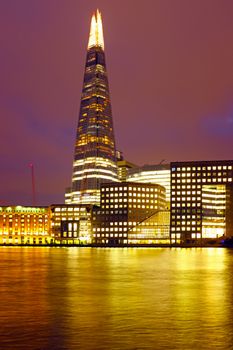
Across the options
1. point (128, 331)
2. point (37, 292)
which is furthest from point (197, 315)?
point (37, 292)

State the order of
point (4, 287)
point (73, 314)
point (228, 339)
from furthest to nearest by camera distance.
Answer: point (4, 287) < point (73, 314) < point (228, 339)

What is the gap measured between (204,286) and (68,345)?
100ft

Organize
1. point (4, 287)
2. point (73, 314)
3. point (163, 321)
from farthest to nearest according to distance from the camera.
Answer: point (4, 287)
point (73, 314)
point (163, 321)

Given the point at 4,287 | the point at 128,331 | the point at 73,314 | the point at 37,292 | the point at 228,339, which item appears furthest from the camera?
the point at 4,287

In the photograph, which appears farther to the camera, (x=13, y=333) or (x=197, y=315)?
(x=197, y=315)

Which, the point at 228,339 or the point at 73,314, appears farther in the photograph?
the point at 73,314

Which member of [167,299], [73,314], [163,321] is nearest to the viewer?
[163,321]

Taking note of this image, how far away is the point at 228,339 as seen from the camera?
90.1 feet

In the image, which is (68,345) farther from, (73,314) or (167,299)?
(167,299)

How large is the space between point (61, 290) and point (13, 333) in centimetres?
2249

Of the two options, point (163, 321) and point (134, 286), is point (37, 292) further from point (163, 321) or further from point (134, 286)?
point (163, 321)

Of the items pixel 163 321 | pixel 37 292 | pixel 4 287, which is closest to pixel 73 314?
pixel 163 321

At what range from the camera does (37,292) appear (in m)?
49.2

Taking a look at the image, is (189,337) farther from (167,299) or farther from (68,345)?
(167,299)
